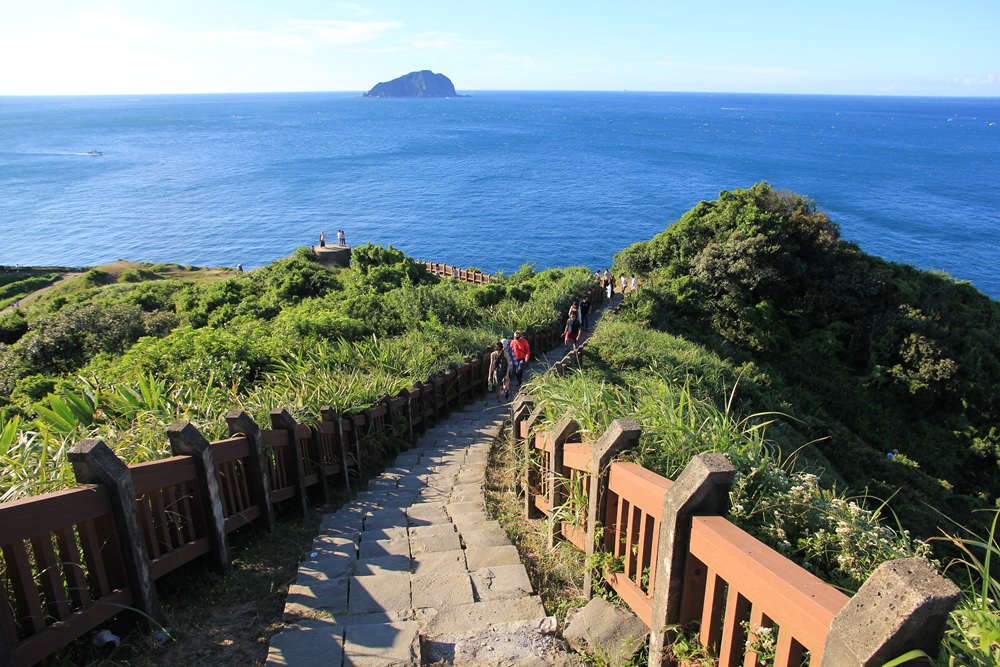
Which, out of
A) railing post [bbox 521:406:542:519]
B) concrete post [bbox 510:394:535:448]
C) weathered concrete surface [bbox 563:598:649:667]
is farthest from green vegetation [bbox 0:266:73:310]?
weathered concrete surface [bbox 563:598:649:667]

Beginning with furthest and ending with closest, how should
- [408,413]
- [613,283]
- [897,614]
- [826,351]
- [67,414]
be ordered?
1. [613,283]
2. [826,351]
3. [408,413]
4. [67,414]
5. [897,614]

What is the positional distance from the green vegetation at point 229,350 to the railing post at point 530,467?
273 centimetres

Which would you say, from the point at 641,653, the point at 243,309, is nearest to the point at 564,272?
the point at 243,309

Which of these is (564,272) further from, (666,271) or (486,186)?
(486,186)

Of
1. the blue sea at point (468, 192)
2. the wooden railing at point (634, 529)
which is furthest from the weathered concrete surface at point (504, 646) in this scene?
the blue sea at point (468, 192)

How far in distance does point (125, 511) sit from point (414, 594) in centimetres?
207

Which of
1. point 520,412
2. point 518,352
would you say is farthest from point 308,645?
point 518,352

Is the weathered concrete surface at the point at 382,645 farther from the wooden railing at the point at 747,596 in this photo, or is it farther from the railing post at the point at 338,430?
the railing post at the point at 338,430

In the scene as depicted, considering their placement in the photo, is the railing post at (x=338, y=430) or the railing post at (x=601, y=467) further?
the railing post at (x=338, y=430)

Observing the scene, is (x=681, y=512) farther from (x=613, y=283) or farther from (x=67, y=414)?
(x=613, y=283)

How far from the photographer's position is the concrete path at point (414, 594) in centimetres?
376

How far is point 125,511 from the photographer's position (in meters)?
3.82

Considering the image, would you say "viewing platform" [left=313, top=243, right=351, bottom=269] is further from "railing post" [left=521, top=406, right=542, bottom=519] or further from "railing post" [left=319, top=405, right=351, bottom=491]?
"railing post" [left=521, top=406, right=542, bottom=519]

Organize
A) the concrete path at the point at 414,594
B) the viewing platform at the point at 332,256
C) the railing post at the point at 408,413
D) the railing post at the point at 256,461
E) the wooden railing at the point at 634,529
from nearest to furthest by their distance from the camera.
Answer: the wooden railing at the point at 634,529, the concrete path at the point at 414,594, the railing post at the point at 256,461, the railing post at the point at 408,413, the viewing platform at the point at 332,256
